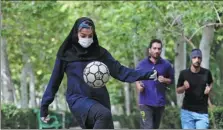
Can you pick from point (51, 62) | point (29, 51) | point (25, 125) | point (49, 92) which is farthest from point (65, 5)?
point (49, 92)

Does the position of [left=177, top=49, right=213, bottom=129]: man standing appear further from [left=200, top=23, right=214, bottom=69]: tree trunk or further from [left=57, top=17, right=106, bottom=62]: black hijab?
[left=200, top=23, right=214, bottom=69]: tree trunk

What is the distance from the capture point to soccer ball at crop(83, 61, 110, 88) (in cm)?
803

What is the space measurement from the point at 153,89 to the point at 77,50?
9.01 feet

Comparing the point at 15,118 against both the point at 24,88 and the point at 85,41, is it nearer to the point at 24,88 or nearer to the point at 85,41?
the point at 24,88

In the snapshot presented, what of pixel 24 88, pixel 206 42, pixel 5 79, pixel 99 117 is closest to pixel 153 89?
pixel 99 117

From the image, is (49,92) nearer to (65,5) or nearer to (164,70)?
(164,70)

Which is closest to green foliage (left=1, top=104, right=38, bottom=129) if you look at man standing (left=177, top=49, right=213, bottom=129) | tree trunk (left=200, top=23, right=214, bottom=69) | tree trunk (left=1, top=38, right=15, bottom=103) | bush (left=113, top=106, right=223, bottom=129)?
tree trunk (left=1, top=38, right=15, bottom=103)

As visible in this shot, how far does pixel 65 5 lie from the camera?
23438mm

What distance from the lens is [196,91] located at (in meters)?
10.7

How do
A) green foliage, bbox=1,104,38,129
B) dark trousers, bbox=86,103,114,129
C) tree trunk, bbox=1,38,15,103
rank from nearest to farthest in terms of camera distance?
1. dark trousers, bbox=86,103,114,129
2. green foliage, bbox=1,104,38,129
3. tree trunk, bbox=1,38,15,103

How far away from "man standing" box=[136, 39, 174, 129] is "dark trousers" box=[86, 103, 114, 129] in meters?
2.90

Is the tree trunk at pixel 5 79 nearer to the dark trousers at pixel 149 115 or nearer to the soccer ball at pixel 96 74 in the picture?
the dark trousers at pixel 149 115

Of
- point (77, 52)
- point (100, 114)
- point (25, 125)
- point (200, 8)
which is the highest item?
point (200, 8)

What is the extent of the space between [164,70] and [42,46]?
68.0 ft
